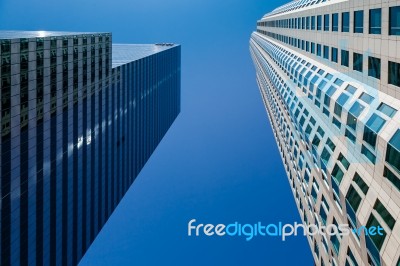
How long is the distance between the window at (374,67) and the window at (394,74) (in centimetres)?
200

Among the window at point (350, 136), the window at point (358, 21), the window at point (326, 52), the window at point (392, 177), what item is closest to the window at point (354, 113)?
the window at point (350, 136)

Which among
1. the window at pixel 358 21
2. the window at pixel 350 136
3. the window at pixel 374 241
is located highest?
the window at pixel 358 21

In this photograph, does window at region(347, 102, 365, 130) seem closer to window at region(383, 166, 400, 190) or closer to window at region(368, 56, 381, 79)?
window at region(368, 56, 381, 79)

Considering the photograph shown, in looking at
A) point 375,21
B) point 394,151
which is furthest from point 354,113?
point 394,151

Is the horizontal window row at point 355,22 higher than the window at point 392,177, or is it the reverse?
the horizontal window row at point 355,22

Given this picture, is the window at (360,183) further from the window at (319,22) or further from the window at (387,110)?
the window at (319,22)

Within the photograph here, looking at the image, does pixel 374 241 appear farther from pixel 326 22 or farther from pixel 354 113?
pixel 326 22

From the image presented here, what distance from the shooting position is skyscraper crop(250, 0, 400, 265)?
3079 cm

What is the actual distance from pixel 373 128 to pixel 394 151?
3654mm

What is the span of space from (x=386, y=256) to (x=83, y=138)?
2015 inches

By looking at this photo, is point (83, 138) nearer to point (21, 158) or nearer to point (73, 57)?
point (73, 57)

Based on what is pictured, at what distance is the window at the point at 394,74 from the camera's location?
3186 cm

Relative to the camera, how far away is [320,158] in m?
48.6

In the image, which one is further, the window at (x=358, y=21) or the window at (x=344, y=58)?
the window at (x=344, y=58)
